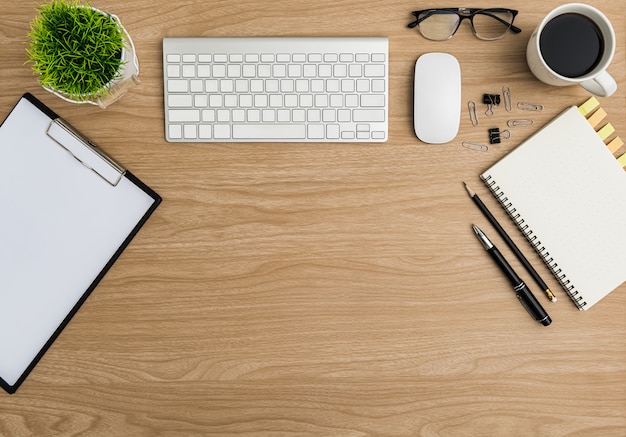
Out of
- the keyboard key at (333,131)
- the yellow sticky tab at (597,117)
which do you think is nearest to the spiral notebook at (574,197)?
the yellow sticky tab at (597,117)

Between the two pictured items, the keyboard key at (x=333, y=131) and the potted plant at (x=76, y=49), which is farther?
the keyboard key at (x=333, y=131)

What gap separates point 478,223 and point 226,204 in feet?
1.40

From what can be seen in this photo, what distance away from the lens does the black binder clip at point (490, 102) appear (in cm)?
81

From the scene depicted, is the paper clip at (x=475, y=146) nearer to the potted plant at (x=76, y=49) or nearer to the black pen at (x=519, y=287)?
the black pen at (x=519, y=287)

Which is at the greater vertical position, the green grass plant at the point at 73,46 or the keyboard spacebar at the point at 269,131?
the green grass plant at the point at 73,46

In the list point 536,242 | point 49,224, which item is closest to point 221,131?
point 49,224

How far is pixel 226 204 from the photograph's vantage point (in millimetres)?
816

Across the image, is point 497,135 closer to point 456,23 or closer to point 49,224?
point 456,23

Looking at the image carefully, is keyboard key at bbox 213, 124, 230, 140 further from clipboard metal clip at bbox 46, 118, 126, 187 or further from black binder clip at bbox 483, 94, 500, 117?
black binder clip at bbox 483, 94, 500, 117

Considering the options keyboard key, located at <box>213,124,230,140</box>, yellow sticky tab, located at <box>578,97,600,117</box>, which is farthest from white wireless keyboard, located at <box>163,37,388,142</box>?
yellow sticky tab, located at <box>578,97,600,117</box>

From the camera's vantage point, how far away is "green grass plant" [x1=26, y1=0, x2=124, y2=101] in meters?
0.69

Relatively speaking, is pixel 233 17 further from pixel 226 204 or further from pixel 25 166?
pixel 25 166

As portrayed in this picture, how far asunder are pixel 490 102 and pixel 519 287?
0.31 metres

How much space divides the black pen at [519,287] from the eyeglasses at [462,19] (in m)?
0.33
